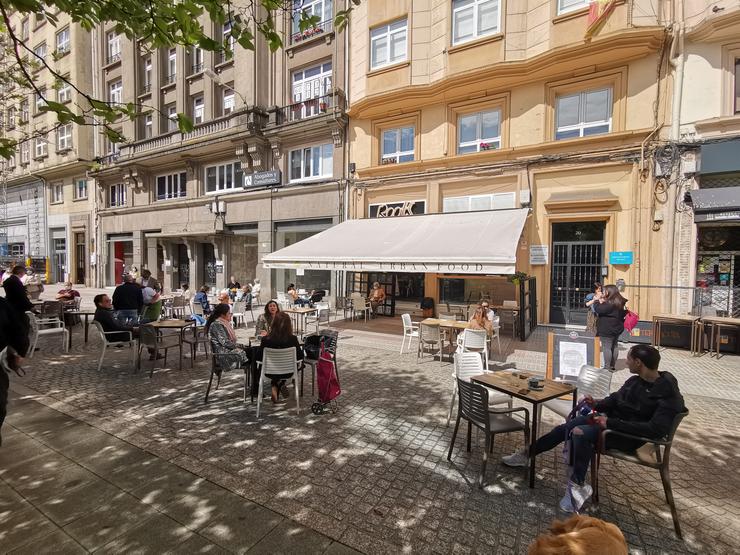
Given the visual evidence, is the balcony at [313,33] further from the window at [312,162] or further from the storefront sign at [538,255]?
the storefront sign at [538,255]

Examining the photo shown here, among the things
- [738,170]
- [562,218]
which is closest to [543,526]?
[562,218]

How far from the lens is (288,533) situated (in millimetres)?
2773

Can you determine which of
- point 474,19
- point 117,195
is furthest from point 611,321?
point 117,195

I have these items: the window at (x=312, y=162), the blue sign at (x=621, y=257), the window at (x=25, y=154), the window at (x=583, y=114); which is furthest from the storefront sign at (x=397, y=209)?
the window at (x=25, y=154)

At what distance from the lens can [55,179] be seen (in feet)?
86.4

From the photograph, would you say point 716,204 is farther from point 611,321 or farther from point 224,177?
point 224,177

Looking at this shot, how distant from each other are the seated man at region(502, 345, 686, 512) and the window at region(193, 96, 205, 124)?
21857 millimetres

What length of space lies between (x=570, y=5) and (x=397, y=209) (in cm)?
795

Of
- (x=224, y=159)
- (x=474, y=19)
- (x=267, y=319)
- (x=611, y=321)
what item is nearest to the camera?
(x=267, y=319)

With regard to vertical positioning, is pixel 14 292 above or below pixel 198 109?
below

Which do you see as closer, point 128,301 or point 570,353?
point 570,353

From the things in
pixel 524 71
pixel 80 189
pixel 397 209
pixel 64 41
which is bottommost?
pixel 397 209

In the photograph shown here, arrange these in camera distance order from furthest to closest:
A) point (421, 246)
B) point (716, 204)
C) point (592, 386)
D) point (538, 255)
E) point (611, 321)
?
point (538, 255) < point (421, 246) < point (716, 204) < point (611, 321) < point (592, 386)

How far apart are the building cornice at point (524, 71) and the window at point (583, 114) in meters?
0.78
